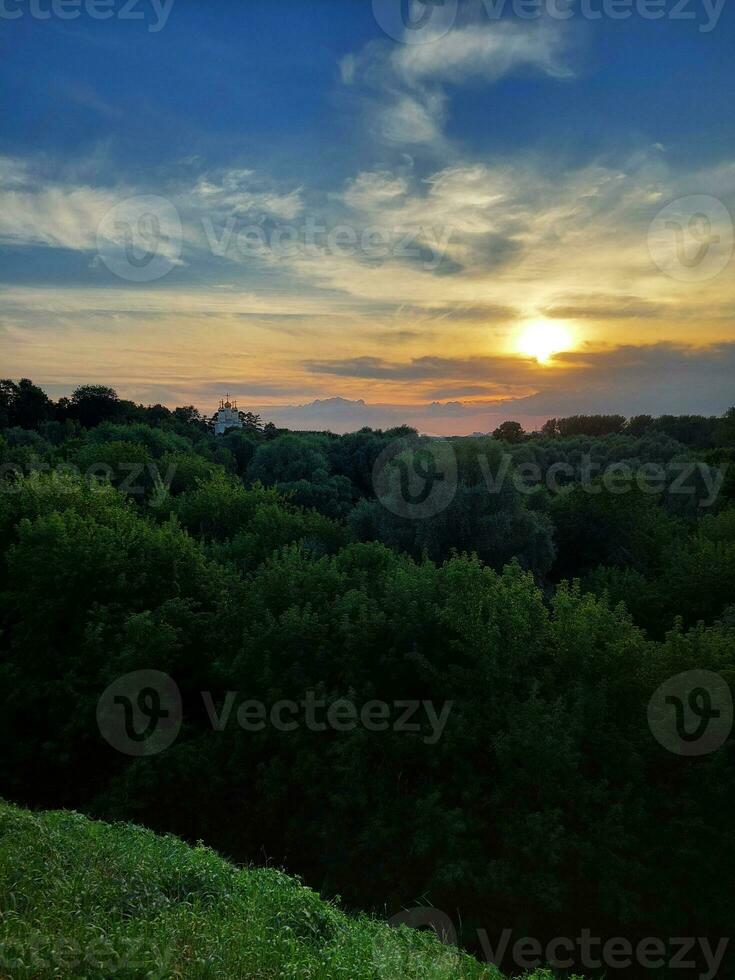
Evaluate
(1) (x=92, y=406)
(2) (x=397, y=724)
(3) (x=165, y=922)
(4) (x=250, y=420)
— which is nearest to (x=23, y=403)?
(1) (x=92, y=406)

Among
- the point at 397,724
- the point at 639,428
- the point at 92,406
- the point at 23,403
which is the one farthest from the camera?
the point at 639,428

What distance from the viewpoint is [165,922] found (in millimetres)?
7812

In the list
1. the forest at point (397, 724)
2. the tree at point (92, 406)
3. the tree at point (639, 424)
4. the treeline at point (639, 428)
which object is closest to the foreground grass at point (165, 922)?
the forest at point (397, 724)

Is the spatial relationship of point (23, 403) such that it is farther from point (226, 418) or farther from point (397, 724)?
point (397, 724)

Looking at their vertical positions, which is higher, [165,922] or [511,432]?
[511,432]

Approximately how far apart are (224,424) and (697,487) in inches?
3660

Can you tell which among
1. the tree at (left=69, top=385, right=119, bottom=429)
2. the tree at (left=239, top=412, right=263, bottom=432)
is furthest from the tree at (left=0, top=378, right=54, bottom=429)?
the tree at (left=239, top=412, right=263, bottom=432)

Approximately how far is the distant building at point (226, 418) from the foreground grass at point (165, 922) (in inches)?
4591

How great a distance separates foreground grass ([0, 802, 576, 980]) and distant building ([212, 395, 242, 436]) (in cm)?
11660

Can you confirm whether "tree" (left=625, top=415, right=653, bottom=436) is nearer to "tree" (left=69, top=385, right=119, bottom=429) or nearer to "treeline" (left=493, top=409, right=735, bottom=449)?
"treeline" (left=493, top=409, right=735, bottom=449)

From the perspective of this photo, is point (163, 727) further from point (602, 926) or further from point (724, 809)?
point (724, 809)

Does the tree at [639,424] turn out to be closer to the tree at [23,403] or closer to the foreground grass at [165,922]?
the tree at [23,403]

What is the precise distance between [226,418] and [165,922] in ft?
412

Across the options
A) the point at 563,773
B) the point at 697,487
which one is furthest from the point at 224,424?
the point at 563,773
